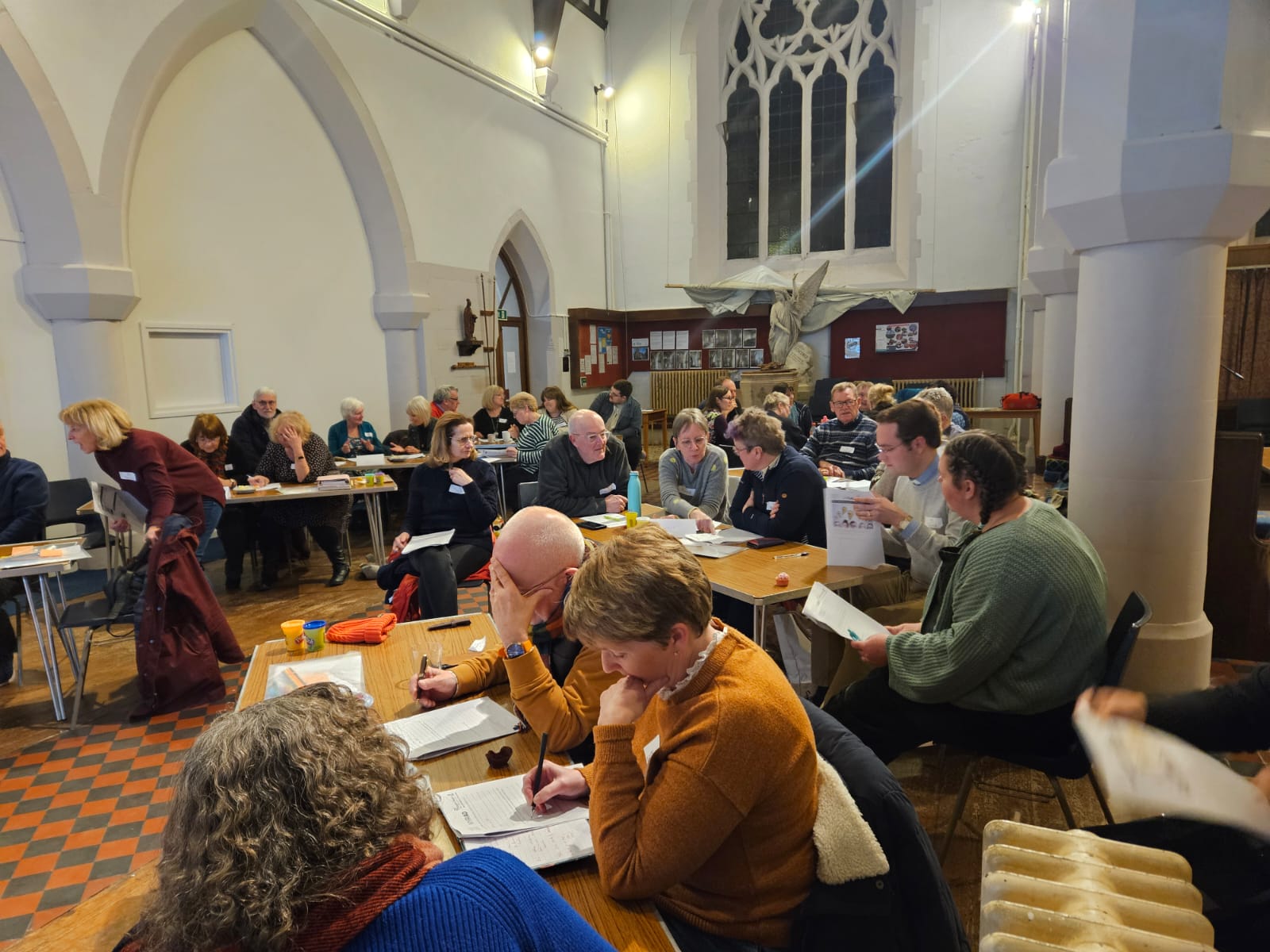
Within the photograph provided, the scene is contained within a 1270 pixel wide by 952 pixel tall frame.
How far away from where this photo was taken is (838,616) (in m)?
2.60

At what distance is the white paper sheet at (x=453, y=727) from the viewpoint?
1770 mm

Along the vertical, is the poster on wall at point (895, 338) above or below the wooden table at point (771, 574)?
above

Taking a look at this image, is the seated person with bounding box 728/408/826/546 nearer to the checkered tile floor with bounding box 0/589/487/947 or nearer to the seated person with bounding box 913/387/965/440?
the seated person with bounding box 913/387/965/440

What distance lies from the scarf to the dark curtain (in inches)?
386

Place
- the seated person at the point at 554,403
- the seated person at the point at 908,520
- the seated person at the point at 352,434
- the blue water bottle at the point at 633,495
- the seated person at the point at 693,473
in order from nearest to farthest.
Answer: the seated person at the point at 908,520 → the blue water bottle at the point at 633,495 → the seated person at the point at 693,473 → the seated person at the point at 352,434 → the seated person at the point at 554,403

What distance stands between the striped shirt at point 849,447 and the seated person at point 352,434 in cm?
428

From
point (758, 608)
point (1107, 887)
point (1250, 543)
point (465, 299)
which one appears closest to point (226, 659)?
point (758, 608)

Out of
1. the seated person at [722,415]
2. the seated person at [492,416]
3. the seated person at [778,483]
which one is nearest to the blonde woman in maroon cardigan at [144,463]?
the seated person at [778,483]

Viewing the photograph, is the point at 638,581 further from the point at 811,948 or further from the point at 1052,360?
the point at 1052,360

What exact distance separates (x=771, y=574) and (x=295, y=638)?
1.82m

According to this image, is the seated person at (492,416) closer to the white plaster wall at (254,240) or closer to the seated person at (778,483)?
the white plaster wall at (254,240)

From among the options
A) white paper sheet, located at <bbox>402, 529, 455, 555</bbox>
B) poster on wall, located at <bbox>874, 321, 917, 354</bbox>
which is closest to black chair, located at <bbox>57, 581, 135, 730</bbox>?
white paper sheet, located at <bbox>402, 529, 455, 555</bbox>

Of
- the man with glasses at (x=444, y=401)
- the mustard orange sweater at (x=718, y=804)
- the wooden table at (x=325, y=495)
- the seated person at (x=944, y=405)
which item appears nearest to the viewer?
the mustard orange sweater at (x=718, y=804)

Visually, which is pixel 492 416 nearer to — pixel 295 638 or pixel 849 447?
pixel 849 447
